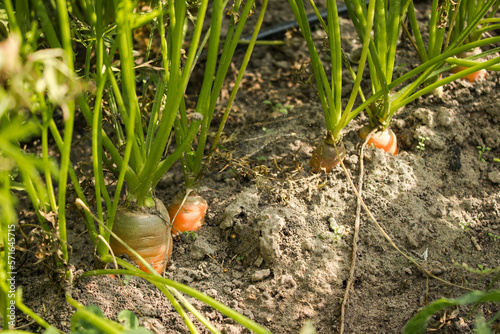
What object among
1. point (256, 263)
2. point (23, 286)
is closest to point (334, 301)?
point (256, 263)

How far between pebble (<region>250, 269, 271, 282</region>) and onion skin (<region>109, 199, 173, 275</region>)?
26 centimetres

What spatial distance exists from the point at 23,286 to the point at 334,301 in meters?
0.84

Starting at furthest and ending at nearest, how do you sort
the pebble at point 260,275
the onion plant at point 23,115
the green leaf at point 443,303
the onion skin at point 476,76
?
the onion skin at point 476,76, the pebble at point 260,275, the green leaf at point 443,303, the onion plant at point 23,115

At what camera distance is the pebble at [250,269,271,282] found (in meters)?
1.18

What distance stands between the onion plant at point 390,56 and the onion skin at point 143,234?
657mm

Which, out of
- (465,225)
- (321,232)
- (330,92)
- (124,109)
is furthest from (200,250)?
(465,225)

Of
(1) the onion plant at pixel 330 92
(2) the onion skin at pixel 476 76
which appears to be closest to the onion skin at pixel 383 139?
(1) the onion plant at pixel 330 92

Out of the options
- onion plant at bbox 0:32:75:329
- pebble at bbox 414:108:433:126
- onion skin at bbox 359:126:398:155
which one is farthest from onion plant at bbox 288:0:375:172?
onion plant at bbox 0:32:75:329

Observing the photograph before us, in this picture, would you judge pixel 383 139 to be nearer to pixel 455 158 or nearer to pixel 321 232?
pixel 455 158

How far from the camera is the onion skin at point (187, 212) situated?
4.33 ft

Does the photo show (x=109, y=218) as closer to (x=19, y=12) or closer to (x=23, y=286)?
(x=23, y=286)

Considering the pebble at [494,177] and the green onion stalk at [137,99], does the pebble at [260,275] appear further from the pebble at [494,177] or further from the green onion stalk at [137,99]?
the pebble at [494,177]

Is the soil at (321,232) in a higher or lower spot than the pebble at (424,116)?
lower

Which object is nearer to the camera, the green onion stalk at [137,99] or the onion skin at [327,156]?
the green onion stalk at [137,99]
